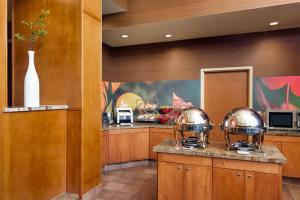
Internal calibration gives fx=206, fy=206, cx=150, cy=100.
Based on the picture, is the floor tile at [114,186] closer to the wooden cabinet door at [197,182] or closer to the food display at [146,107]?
the wooden cabinet door at [197,182]

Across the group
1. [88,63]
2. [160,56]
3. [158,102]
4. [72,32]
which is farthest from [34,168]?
[160,56]

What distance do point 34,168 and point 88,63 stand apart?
5.09ft

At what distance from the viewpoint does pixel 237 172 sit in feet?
7.02

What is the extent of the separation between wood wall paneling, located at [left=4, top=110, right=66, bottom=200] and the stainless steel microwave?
3.79m

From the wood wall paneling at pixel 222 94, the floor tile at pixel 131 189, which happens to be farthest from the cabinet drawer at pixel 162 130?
the floor tile at pixel 131 189

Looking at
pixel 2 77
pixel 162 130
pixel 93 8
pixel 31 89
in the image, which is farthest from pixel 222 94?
pixel 2 77

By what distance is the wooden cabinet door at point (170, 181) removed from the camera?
2352 millimetres

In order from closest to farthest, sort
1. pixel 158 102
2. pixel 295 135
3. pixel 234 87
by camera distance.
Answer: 1. pixel 295 135
2. pixel 234 87
3. pixel 158 102

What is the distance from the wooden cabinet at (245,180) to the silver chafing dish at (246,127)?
0.22 metres

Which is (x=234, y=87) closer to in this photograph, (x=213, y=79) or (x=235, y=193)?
(x=213, y=79)

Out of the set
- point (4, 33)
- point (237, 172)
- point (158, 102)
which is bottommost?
point (237, 172)

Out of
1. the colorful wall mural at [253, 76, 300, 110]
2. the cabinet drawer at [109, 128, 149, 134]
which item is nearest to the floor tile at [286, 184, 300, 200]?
the colorful wall mural at [253, 76, 300, 110]

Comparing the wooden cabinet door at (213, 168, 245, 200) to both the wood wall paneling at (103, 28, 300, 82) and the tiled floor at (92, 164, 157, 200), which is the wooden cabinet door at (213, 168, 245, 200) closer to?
the tiled floor at (92, 164, 157, 200)

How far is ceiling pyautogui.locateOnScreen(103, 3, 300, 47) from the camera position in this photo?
11.9 feet
